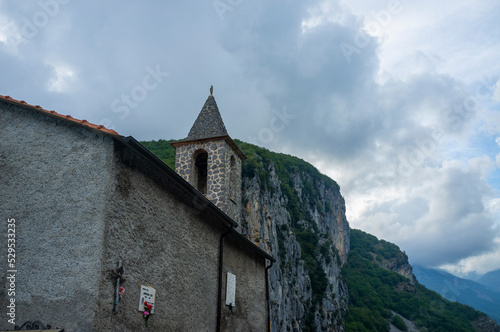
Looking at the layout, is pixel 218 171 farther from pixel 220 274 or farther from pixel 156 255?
pixel 156 255

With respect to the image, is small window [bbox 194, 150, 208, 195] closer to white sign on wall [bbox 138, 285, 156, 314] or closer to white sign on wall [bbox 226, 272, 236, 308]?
white sign on wall [bbox 226, 272, 236, 308]

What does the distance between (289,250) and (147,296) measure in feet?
190

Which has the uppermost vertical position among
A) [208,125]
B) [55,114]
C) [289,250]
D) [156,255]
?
[289,250]

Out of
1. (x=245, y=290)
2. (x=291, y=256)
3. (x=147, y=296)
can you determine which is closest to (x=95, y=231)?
(x=147, y=296)

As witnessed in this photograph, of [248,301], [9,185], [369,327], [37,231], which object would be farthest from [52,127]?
[369,327]

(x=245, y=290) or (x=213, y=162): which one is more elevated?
(x=213, y=162)

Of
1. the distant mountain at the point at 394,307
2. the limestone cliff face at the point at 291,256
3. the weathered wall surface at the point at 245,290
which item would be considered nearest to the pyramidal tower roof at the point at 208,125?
the weathered wall surface at the point at 245,290

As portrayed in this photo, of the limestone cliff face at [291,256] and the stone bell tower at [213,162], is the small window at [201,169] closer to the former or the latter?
the stone bell tower at [213,162]

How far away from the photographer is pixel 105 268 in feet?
18.7

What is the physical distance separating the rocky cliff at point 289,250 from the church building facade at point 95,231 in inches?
1396

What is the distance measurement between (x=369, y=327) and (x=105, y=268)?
8470 cm

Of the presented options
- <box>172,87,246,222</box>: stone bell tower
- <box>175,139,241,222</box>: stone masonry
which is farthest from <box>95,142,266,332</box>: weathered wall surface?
<box>172,87,246,222</box>: stone bell tower

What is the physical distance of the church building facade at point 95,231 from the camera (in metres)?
5.64

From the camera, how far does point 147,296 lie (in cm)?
656
